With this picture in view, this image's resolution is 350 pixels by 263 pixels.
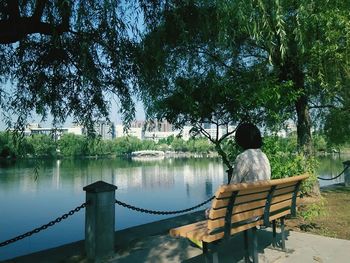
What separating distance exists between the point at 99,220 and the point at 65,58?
2.34 m

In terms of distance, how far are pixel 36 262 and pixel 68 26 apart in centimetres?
340

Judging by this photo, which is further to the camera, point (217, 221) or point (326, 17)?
point (326, 17)

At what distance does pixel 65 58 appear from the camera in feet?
16.5

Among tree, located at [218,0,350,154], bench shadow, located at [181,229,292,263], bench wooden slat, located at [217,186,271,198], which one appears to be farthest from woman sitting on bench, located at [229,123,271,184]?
tree, located at [218,0,350,154]

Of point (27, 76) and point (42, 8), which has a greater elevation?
point (42, 8)

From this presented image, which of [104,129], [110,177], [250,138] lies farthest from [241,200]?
[110,177]

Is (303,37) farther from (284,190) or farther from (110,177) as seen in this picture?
(110,177)

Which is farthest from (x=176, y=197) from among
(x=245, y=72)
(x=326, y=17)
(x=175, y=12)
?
(x=175, y=12)

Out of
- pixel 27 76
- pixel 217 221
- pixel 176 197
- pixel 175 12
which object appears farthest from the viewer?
pixel 176 197

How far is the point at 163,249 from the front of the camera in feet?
18.2

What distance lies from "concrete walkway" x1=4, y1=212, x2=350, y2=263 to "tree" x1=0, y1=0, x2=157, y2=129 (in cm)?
197

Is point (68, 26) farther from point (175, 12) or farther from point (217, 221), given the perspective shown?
point (217, 221)

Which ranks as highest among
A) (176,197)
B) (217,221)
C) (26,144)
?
(26,144)

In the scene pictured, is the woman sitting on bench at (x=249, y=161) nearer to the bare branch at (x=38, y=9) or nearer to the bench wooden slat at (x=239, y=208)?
the bench wooden slat at (x=239, y=208)
